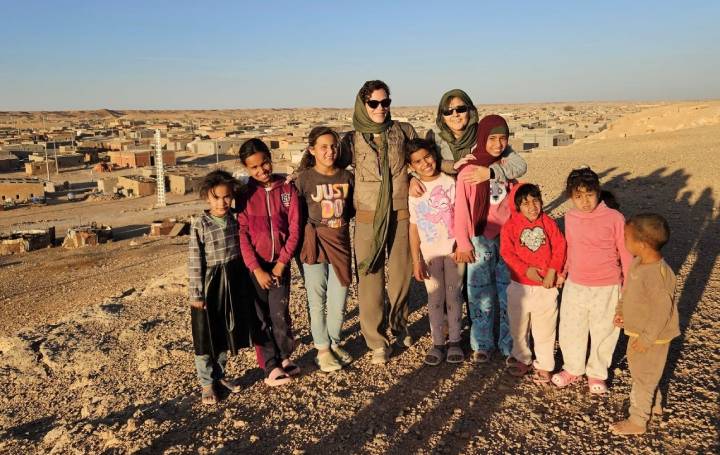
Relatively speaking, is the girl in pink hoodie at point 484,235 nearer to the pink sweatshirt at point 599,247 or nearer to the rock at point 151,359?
the pink sweatshirt at point 599,247

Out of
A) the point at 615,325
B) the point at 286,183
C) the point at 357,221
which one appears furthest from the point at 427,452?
the point at 286,183

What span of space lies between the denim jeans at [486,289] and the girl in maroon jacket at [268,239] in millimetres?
1176

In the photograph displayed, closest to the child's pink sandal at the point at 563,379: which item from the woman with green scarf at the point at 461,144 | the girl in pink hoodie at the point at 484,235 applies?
the girl in pink hoodie at the point at 484,235

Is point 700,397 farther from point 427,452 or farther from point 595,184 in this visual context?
point 427,452

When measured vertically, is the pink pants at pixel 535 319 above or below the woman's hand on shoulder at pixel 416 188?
below

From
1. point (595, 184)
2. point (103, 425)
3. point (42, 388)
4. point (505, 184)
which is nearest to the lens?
point (595, 184)

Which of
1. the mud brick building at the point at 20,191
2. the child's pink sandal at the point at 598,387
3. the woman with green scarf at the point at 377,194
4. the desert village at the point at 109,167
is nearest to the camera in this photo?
the child's pink sandal at the point at 598,387

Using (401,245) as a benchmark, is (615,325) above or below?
below

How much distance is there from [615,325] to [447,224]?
1.12 meters

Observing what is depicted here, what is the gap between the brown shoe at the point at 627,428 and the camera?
108 inches

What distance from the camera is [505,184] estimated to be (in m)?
3.42

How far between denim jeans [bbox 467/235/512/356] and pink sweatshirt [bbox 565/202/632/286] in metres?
0.52

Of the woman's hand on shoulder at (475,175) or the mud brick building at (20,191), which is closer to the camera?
the woman's hand on shoulder at (475,175)

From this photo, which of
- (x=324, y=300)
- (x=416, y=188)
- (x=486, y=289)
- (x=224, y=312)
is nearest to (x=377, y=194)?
(x=416, y=188)
